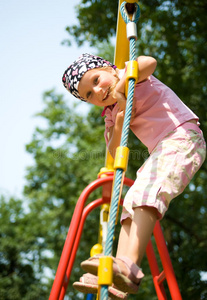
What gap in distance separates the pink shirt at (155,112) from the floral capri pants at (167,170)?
51 millimetres

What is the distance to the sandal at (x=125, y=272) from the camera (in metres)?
1.22

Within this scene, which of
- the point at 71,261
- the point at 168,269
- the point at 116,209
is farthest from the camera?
the point at 71,261

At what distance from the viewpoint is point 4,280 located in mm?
13594

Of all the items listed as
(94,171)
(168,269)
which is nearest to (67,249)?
(168,269)

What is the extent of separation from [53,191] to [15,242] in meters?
5.55

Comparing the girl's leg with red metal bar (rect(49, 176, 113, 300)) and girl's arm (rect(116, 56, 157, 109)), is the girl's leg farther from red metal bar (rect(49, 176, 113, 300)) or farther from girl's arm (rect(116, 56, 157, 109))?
red metal bar (rect(49, 176, 113, 300))

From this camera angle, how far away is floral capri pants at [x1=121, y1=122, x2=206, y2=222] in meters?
1.44

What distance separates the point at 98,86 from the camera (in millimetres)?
1867

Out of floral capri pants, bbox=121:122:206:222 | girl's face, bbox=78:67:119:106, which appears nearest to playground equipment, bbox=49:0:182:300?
floral capri pants, bbox=121:122:206:222

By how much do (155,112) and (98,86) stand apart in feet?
1.10

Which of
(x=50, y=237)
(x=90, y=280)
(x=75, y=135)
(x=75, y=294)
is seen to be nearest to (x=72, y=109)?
(x=75, y=135)

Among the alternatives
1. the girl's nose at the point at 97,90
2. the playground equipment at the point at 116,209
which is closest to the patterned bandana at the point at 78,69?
the girl's nose at the point at 97,90

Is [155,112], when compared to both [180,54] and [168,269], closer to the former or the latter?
[168,269]

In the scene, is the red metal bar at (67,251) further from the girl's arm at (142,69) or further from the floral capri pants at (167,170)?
the girl's arm at (142,69)
